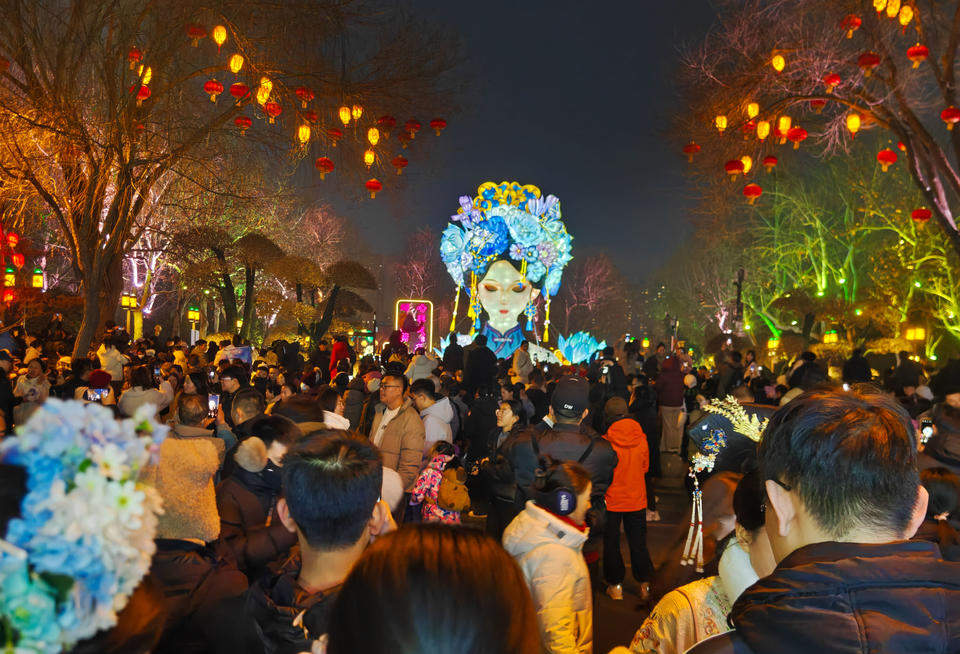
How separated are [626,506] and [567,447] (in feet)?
4.50

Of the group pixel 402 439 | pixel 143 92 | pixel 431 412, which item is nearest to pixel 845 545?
pixel 402 439

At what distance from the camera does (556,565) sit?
10.6 feet

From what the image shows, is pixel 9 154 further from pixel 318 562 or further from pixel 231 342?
pixel 318 562

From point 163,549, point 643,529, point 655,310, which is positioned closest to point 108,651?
point 163,549

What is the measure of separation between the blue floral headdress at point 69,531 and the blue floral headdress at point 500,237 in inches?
820

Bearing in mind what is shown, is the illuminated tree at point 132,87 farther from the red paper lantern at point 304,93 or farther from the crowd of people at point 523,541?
the crowd of people at point 523,541

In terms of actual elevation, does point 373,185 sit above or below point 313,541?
above

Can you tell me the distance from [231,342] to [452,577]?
15014 mm

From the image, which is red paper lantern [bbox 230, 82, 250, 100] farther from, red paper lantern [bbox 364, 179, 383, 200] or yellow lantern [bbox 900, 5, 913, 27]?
yellow lantern [bbox 900, 5, 913, 27]

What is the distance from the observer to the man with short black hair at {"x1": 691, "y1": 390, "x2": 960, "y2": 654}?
55.1 inches

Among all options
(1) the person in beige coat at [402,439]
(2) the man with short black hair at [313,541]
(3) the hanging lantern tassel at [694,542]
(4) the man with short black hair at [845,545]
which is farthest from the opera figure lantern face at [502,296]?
(4) the man with short black hair at [845,545]

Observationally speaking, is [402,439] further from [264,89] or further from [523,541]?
[264,89]

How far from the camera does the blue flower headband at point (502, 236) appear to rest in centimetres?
2219

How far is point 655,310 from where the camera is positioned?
63.7 meters
